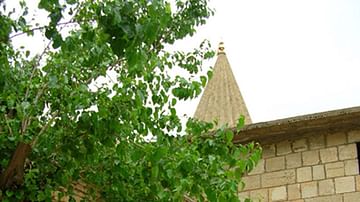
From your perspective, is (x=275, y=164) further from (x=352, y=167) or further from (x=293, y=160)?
(x=352, y=167)

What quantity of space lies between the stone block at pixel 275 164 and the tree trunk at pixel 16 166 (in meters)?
4.45

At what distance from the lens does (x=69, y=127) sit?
5.16 meters

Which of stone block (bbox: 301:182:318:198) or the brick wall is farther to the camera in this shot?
stone block (bbox: 301:182:318:198)

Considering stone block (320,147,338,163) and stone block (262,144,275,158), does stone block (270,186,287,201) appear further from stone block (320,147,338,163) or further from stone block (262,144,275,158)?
stone block (320,147,338,163)

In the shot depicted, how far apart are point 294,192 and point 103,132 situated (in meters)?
4.36

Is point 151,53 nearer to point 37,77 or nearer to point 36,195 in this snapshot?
point 37,77

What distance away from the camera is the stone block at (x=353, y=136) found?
28.1 ft

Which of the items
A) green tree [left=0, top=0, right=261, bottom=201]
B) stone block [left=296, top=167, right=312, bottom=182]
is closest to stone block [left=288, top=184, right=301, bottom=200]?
stone block [left=296, top=167, right=312, bottom=182]

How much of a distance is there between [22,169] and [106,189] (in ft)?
2.27

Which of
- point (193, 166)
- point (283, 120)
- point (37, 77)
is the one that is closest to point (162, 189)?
point (193, 166)

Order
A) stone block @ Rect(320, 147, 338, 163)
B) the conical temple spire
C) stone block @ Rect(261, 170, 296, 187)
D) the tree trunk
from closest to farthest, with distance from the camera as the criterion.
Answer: the tree trunk, stone block @ Rect(320, 147, 338, 163), stone block @ Rect(261, 170, 296, 187), the conical temple spire

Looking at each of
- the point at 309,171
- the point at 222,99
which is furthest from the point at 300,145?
the point at 222,99

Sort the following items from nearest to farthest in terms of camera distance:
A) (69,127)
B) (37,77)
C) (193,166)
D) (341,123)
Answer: (193,166) → (69,127) → (37,77) → (341,123)

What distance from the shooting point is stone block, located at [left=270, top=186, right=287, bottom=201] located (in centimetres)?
865
